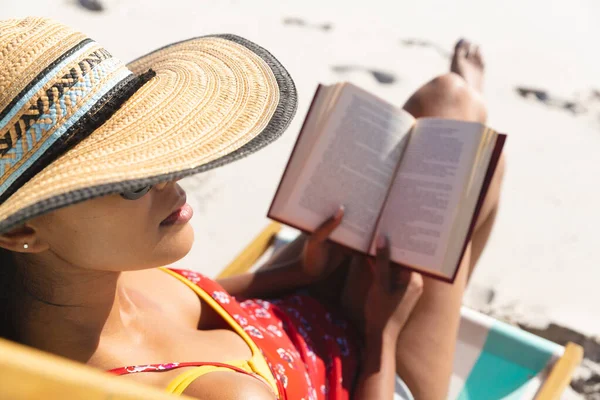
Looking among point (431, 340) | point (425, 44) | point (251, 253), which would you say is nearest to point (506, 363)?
point (431, 340)

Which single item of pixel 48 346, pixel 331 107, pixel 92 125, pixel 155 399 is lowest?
pixel 48 346

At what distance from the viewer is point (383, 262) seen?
4.11 ft

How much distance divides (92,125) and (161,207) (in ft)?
0.46

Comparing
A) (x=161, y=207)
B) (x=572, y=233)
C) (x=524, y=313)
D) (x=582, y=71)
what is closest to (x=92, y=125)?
(x=161, y=207)

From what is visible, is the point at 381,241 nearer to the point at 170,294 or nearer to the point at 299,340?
the point at 299,340

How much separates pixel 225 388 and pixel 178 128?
355 mm

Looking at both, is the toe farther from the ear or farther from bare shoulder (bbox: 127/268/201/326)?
the ear

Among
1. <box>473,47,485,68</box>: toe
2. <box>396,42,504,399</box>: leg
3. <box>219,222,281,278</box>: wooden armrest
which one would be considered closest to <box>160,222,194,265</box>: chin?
<box>396,42,504,399</box>: leg

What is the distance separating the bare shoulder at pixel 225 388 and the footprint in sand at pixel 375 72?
2.00 metres

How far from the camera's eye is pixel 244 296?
143 cm

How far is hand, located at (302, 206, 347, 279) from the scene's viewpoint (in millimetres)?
1296

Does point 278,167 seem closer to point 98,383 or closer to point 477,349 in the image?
point 477,349

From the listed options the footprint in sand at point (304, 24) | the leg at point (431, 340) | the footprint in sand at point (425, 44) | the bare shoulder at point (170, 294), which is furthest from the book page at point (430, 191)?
the footprint in sand at point (304, 24)

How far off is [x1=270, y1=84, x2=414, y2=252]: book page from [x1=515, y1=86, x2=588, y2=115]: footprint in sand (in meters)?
1.56
